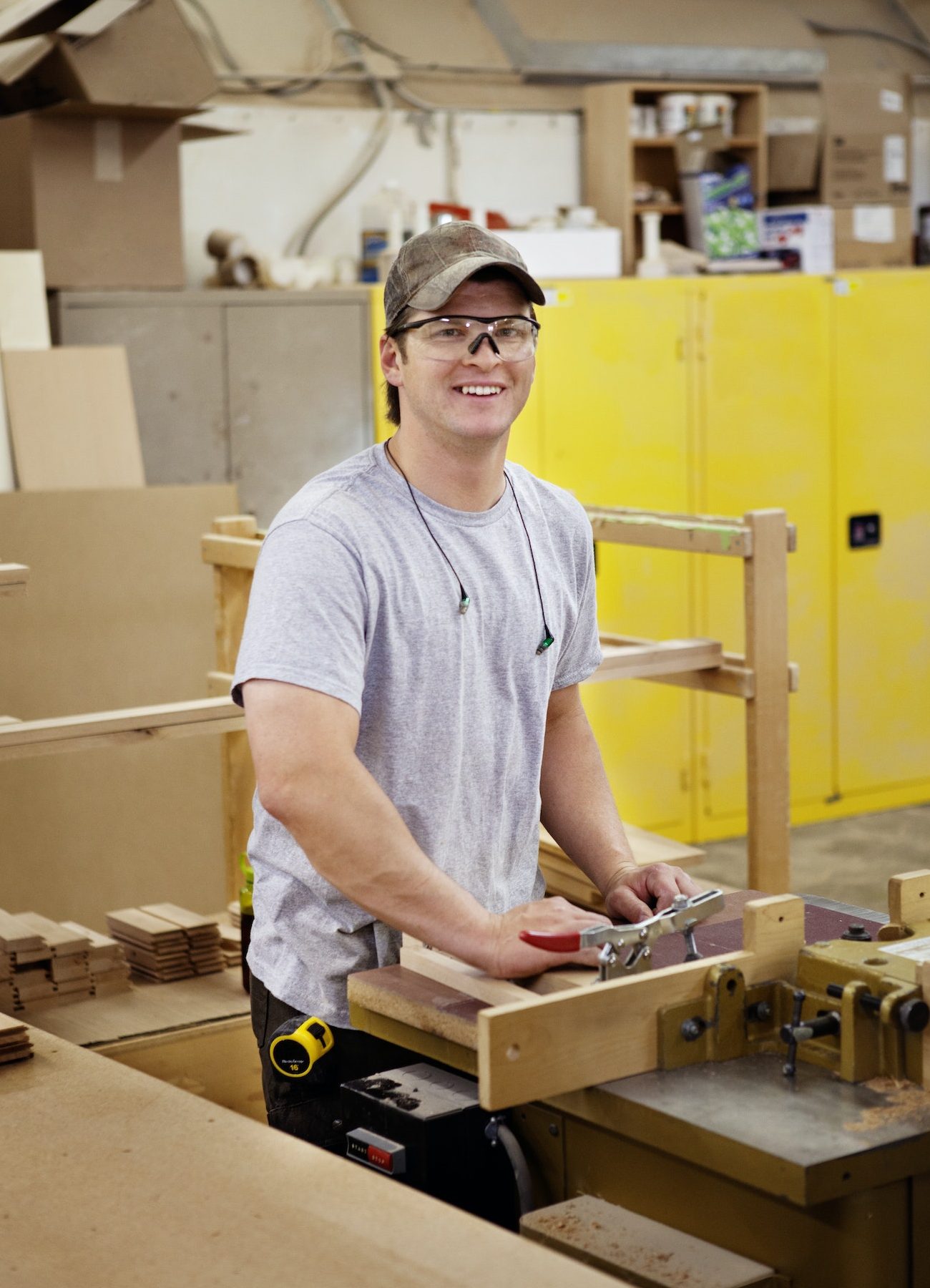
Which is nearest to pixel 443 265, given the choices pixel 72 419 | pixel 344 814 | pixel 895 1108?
pixel 344 814

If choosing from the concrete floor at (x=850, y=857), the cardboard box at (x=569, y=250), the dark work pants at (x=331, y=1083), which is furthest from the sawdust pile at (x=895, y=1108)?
the cardboard box at (x=569, y=250)

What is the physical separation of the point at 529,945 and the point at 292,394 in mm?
3194

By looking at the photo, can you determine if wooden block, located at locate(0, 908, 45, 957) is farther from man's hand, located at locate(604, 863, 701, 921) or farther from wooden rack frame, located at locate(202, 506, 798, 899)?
man's hand, located at locate(604, 863, 701, 921)

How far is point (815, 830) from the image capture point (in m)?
5.45

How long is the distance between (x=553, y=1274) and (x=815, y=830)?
437 cm

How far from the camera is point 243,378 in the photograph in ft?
14.3

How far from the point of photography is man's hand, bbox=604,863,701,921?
167 cm

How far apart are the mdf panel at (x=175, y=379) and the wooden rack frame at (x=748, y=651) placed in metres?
1.36

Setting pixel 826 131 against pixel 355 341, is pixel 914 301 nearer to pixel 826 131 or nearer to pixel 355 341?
pixel 826 131

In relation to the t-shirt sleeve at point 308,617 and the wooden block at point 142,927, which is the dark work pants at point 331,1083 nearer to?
the t-shirt sleeve at point 308,617

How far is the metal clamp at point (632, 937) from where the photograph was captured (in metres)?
1.38

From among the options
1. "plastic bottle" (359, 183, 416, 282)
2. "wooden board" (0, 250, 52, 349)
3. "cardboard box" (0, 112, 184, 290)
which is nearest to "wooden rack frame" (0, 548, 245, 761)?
"wooden board" (0, 250, 52, 349)

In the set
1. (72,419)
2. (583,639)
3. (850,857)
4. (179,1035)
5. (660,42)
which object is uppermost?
(660,42)

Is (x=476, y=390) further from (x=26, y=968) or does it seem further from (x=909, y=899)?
(x=26, y=968)
